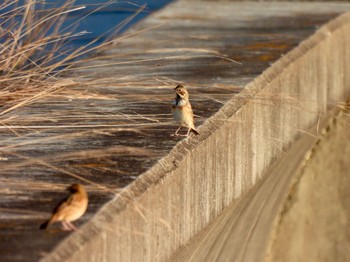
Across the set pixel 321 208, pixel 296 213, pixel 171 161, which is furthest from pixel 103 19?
pixel 171 161

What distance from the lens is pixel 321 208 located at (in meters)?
5.86

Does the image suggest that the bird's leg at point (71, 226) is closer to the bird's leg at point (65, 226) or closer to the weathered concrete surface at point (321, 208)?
the bird's leg at point (65, 226)

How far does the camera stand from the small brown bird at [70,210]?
3.07 metres

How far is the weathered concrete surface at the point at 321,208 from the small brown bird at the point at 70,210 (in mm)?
2240

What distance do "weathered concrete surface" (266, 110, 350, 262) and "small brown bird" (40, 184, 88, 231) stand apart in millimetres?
2240

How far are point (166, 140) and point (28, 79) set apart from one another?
0.73 metres

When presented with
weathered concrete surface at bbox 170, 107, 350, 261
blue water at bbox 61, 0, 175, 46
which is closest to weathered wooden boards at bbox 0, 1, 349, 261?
weathered concrete surface at bbox 170, 107, 350, 261

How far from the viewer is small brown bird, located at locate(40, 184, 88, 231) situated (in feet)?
10.1

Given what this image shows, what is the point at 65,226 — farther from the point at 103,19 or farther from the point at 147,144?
the point at 103,19

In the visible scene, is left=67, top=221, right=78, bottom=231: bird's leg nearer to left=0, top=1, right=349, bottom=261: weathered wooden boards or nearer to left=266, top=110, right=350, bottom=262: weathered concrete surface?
left=0, top=1, right=349, bottom=261: weathered wooden boards

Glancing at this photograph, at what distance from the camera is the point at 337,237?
5.94 meters

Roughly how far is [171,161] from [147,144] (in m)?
0.27

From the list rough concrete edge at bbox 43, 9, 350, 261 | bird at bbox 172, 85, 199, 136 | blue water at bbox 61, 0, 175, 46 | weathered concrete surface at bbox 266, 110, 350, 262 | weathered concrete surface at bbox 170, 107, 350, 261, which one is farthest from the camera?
blue water at bbox 61, 0, 175, 46

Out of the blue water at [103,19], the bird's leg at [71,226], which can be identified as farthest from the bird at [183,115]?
the blue water at [103,19]
